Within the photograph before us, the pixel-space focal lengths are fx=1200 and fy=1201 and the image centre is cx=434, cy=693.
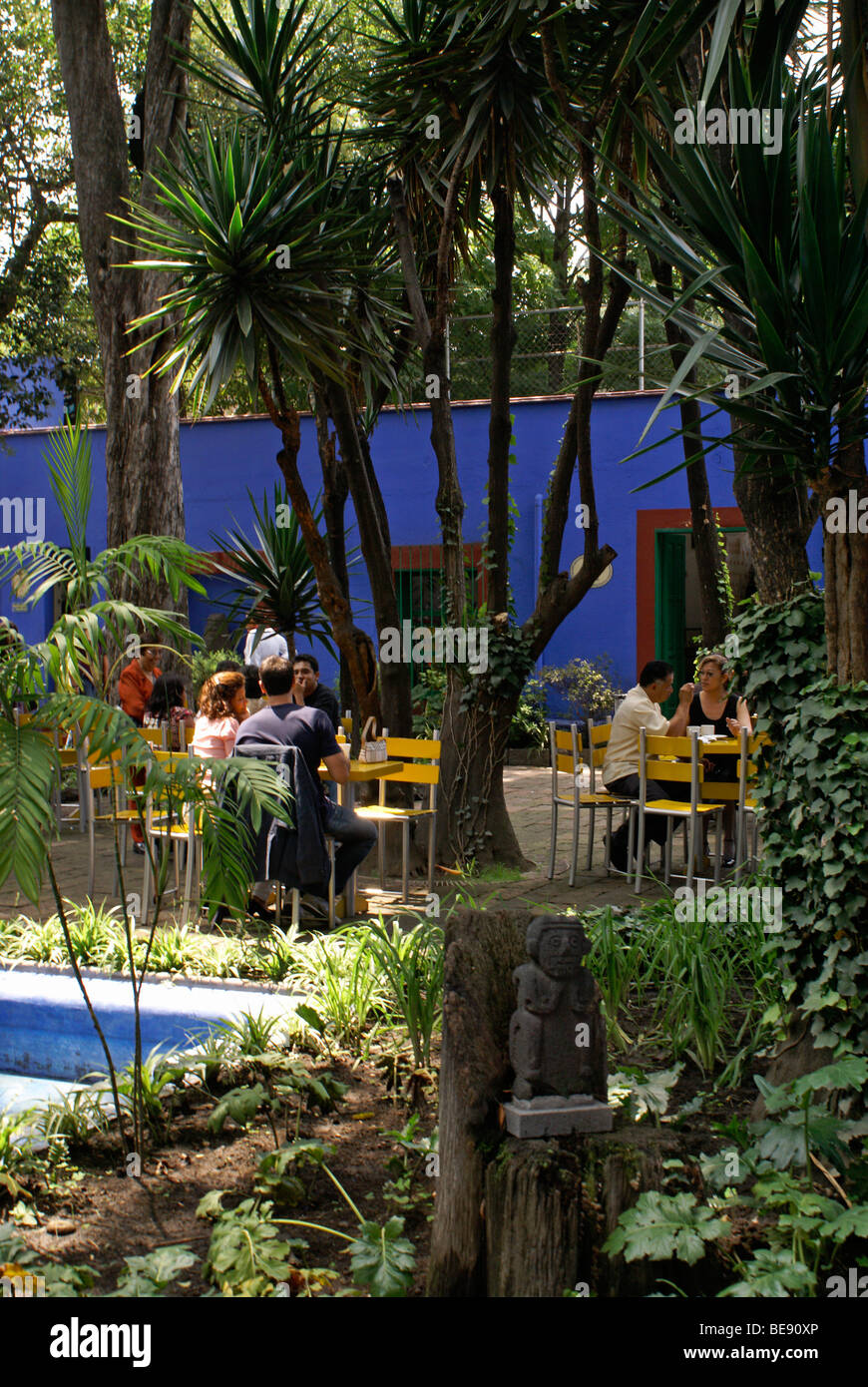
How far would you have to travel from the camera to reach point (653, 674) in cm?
698

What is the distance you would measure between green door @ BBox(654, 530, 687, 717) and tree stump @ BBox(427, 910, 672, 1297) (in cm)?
1010

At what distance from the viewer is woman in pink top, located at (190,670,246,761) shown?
6.08 metres

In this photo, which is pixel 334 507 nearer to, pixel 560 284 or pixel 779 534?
pixel 779 534

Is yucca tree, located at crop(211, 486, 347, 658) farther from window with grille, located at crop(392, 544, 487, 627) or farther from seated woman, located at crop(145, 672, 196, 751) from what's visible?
window with grille, located at crop(392, 544, 487, 627)

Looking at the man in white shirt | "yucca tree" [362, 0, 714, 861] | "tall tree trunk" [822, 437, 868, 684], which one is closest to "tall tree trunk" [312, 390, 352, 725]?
the man in white shirt

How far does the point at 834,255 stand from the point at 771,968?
2.29 metres

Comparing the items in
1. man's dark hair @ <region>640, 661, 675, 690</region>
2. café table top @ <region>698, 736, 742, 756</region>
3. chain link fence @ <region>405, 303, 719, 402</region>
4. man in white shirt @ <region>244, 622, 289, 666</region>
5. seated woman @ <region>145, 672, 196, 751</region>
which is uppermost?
chain link fence @ <region>405, 303, 719, 402</region>

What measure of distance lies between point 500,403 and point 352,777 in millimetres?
2508

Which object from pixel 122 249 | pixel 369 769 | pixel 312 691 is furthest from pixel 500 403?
pixel 122 249

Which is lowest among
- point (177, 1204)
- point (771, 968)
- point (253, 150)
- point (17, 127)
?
point (177, 1204)

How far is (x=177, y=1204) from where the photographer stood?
2936 mm
